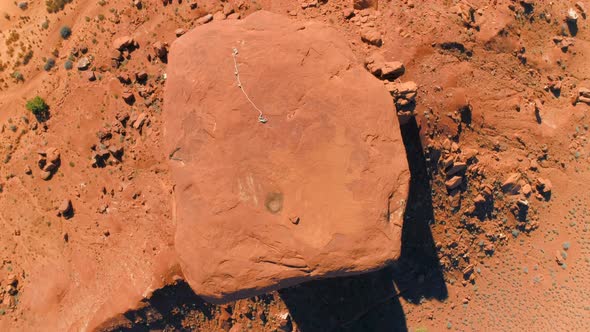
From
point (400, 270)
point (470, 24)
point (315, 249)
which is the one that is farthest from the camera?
point (400, 270)

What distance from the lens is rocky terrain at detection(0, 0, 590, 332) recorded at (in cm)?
1409

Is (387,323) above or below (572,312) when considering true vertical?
above

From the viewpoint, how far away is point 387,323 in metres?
17.2

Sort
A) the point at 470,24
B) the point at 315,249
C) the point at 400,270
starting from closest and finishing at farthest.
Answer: the point at 315,249 < the point at 470,24 < the point at 400,270

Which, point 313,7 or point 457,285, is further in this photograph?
point 457,285

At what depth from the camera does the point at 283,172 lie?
487 inches

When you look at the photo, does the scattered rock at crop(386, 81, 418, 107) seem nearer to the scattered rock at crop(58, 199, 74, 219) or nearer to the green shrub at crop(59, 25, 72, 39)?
the scattered rock at crop(58, 199, 74, 219)

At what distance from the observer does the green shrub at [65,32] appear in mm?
19000

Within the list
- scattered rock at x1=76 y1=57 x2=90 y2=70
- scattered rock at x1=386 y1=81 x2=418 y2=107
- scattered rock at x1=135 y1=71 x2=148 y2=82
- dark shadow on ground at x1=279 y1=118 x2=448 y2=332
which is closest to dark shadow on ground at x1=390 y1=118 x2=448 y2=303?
dark shadow on ground at x1=279 y1=118 x2=448 y2=332

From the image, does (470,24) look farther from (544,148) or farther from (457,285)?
(457,285)

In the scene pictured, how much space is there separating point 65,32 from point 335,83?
574 inches

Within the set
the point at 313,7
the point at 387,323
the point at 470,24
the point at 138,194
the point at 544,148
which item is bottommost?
the point at 387,323

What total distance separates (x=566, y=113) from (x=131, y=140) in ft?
62.9

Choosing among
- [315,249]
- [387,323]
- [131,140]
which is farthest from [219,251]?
[387,323]
